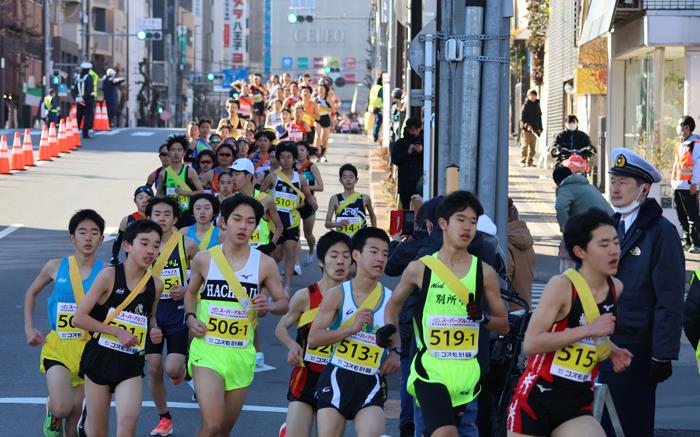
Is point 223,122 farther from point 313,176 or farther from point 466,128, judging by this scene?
point 466,128

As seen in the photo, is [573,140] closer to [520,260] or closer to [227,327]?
[520,260]

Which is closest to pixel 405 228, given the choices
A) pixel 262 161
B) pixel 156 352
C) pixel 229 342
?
pixel 156 352

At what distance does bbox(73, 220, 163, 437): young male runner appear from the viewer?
26.9 feet

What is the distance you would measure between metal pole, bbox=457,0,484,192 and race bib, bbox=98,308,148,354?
9.38 ft

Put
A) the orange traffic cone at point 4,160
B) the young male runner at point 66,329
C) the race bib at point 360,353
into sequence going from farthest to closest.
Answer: the orange traffic cone at point 4,160, the young male runner at point 66,329, the race bib at point 360,353

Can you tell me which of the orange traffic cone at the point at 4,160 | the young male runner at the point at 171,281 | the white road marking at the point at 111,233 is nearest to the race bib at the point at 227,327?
the young male runner at the point at 171,281

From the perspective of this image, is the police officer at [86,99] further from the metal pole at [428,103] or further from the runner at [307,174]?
the metal pole at [428,103]

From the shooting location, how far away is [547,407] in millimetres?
6551

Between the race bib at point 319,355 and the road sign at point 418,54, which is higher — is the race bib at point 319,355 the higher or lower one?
the lower one

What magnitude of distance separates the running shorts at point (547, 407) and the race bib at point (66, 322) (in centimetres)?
324

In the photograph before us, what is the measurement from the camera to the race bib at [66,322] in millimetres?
8773

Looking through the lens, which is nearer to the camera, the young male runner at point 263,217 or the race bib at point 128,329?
the race bib at point 128,329

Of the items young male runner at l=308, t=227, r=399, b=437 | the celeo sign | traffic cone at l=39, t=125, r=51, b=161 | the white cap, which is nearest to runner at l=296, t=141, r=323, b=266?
the white cap

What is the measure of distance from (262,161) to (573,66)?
16456 mm
